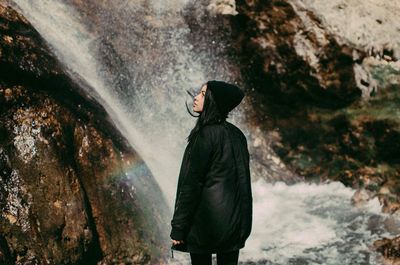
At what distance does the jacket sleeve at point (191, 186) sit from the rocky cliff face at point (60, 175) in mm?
2852

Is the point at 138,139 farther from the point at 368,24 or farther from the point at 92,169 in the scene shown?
the point at 368,24

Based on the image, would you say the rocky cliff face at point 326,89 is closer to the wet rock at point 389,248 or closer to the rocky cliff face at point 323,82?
the rocky cliff face at point 323,82

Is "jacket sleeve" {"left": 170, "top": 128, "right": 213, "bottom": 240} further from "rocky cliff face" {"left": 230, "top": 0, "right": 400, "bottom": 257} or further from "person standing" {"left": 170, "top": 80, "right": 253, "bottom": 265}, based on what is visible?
"rocky cliff face" {"left": 230, "top": 0, "right": 400, "bottom": 257}

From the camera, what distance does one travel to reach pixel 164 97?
11695 mm

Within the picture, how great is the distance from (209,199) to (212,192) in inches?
2.4

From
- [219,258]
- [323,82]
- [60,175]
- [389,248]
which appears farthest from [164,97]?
[219,258]

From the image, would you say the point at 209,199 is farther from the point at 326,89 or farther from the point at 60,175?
the point at 326,89

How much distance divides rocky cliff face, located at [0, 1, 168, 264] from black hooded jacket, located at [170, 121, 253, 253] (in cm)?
285

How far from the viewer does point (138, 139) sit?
10430 millimetres

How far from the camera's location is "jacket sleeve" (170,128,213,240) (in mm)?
4359

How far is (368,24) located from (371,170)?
2963mm

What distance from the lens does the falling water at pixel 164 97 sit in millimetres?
9484

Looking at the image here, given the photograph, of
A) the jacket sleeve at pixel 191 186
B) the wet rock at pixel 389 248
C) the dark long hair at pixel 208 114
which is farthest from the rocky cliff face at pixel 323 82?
the jacket sleeve at pixel 191 186

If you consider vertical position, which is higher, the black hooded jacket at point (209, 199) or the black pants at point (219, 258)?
the black hooded jacket at point (209, 199)
